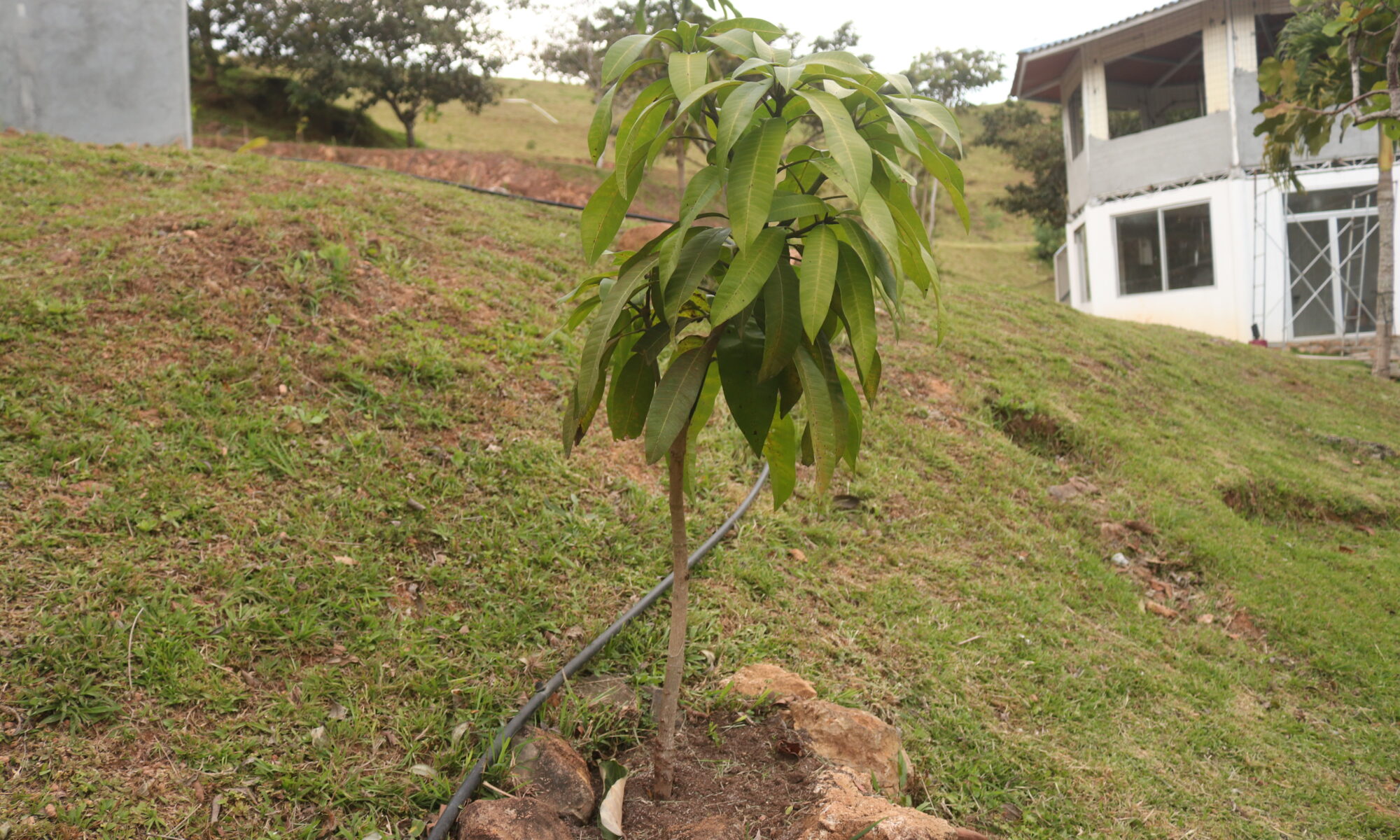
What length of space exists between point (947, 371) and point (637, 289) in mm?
5071

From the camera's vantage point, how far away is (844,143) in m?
1.85

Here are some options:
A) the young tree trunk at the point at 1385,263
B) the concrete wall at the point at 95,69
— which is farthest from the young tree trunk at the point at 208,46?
the young tree trunk at the point at 1385,263

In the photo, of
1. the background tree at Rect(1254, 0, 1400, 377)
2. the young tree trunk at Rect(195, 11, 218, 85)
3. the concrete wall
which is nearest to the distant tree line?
the young tree trunk at Rect(195, 11, 218, 85)

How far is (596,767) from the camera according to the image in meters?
2.70

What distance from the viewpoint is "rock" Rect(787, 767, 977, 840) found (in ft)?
7.11

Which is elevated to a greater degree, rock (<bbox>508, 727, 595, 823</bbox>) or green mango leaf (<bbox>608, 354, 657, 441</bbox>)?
green mango leaf (<bbox>608, 354, 657, 441</bbox>)

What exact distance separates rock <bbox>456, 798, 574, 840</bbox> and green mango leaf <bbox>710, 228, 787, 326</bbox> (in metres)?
1.33

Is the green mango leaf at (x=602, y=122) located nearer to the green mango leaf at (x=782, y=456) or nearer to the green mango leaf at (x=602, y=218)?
the green mango leaf at (x=602, y=218)

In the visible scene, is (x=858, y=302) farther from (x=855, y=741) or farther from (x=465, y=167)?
(x=465, y=167)

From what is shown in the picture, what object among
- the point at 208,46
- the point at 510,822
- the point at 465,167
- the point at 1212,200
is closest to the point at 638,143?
the point at 510,822

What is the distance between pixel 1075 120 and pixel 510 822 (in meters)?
18.3

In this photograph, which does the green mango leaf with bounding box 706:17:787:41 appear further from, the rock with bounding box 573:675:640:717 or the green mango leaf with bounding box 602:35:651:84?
the rock with bounding box 573:675:640:717

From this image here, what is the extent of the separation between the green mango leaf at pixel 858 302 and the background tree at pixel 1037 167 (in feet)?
78.9

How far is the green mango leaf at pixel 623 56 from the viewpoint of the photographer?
77.7 inches
